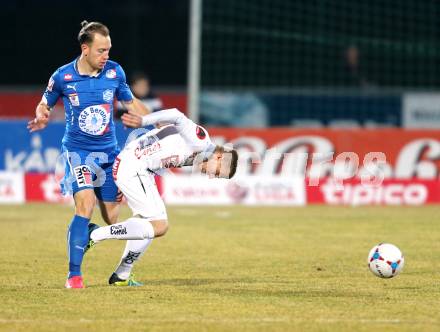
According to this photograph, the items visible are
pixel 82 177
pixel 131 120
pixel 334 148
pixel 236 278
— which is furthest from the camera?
pixel 334 148

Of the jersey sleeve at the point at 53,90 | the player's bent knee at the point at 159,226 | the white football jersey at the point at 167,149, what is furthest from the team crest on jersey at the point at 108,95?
the player's bent knee at the point at 159,226

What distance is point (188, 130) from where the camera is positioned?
934cm

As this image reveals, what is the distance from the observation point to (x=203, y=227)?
15547 millimetres

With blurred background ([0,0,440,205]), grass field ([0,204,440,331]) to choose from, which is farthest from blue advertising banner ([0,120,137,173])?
grass field ([0,204,440,331])

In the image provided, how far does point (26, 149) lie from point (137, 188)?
9970 millimetres

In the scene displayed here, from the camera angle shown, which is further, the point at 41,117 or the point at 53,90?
the point at 53,90

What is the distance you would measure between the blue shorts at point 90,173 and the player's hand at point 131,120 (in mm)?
986

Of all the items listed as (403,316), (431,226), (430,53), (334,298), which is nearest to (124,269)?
(334,298)

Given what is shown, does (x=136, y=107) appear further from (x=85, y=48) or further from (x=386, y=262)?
(x=386, y=262)

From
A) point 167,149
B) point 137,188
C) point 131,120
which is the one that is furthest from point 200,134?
point 131,120

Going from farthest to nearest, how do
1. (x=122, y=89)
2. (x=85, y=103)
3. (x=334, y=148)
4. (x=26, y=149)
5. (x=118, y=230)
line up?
(x=334, y=148)
(x=26, y=149)
(x=122, y=89)
(x=85, y=103)
(x=118, y=230)

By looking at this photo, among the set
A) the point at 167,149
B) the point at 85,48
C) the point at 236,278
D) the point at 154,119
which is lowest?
the point at 236,278

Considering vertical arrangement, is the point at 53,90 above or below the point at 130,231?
above

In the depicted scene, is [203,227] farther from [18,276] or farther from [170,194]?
[18,276]
